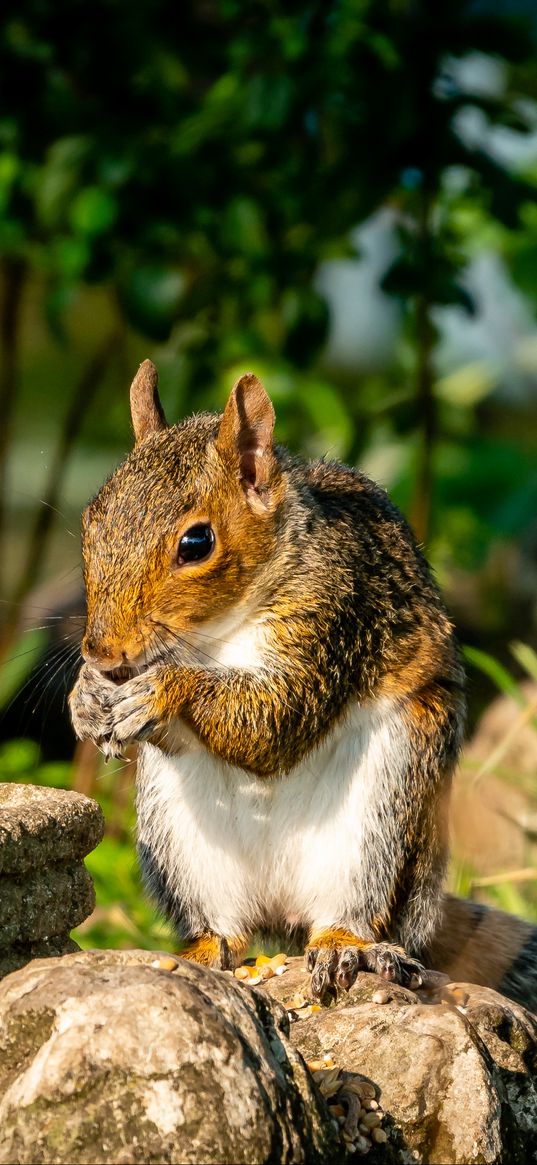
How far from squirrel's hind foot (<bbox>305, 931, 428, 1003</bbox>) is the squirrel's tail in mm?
307

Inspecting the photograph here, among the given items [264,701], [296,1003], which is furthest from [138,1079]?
[264,701]

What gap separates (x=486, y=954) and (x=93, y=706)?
38.1 inches

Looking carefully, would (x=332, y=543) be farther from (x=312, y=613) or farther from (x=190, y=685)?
(x=190, y=685)

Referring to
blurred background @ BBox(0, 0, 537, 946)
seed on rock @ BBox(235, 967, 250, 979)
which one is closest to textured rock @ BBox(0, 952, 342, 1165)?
seed on rock @ BBox(235, 967, 250, 979)

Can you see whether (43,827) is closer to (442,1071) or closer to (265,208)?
(442,1071)

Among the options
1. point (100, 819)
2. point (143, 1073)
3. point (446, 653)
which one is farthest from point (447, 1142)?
point (446, 653)

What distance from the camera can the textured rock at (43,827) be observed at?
6.89 feet

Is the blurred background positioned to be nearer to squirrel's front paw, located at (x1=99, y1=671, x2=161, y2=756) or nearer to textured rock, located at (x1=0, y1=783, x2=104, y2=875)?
squirrel's front paw, located at (x1=99, y1=671, x2=161, y2=756)

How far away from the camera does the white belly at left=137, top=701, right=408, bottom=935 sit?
2.66m

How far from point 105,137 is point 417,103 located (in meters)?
0.95

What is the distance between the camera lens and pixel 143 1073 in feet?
5.25

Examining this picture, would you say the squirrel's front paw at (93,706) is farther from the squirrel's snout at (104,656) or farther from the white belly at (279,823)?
the white belly at (279,823)

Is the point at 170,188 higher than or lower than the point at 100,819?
higher

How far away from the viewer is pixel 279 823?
2697mm
